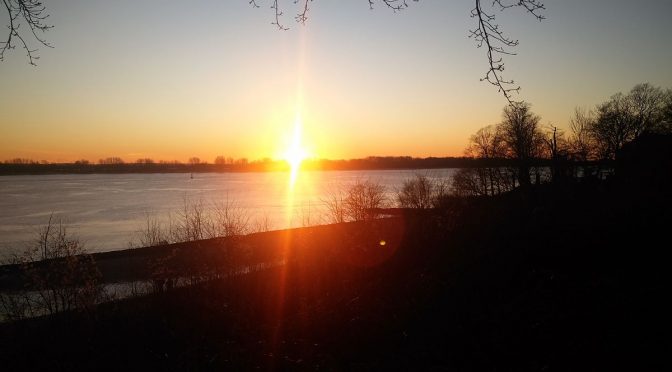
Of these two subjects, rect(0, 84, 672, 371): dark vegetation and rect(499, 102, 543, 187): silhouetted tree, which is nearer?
rect(0, 84, 672, 371): dark vegetation

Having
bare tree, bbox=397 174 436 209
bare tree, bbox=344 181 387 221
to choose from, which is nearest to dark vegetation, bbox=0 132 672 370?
bare tree, bbox=344 181 387 221

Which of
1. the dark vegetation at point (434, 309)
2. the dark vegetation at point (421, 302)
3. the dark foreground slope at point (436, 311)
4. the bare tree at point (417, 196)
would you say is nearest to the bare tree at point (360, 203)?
the bare tree at point (417, 196)

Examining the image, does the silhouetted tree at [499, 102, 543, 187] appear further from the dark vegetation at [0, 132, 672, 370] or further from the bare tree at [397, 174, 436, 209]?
the dark vegetation at [0, 132, 672, 370]

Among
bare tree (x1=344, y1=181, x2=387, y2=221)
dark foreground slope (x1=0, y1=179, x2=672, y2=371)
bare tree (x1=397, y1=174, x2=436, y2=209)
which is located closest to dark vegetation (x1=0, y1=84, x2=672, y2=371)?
dark foreground slope (x1=0, y1=179, x2=672, y2=371)

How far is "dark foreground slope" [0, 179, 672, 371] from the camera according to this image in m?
6.94

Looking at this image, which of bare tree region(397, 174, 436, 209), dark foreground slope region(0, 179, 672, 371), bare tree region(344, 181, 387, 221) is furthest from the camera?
bare tree region(397, 174, 436, 209)

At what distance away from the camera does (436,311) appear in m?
9.02

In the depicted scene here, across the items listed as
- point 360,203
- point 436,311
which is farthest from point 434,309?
point 360,203

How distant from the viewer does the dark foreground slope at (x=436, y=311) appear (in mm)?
6941

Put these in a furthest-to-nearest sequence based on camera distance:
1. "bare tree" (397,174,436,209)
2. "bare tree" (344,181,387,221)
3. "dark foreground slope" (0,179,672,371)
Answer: "bare tree" (397,174,436,209) → "bare tree" (344,181,387,221) → "dark foreground slope" (0,179,672,371)

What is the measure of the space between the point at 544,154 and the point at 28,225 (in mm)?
63775

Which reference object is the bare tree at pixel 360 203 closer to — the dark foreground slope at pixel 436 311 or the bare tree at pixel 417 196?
Result: the bare tree at pixel 417 196

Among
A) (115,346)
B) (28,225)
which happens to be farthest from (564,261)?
(28,225)

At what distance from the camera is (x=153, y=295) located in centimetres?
1809
